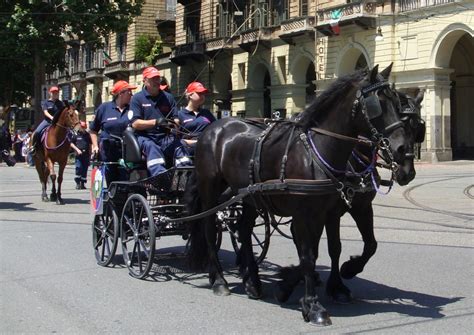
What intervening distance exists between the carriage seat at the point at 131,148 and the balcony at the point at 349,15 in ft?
101

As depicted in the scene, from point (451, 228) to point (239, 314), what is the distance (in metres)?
6.58

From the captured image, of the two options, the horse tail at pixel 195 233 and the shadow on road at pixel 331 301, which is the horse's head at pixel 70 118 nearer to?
the shadow on road at pixel 331 301

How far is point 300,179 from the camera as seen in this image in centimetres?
563

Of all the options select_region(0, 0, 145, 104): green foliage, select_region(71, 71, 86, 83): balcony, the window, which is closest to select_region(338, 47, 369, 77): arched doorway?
select_region(0, 0, 145, 104): green foliage

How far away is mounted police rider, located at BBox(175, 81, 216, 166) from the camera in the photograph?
7.83m

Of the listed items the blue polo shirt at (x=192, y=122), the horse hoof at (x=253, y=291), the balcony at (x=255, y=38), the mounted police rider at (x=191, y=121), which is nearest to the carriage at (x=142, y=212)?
the mounted police rider at (x=191, y=121)

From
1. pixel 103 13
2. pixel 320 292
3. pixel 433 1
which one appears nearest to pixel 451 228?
pixel 320 292

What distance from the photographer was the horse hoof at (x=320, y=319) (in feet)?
17.8

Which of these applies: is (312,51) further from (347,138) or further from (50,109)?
(347,138)

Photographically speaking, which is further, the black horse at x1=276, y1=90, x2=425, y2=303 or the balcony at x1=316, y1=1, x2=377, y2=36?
the balcony at x1=316, y1=1, x2=377, y2=36

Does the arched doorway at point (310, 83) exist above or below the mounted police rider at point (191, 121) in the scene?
above

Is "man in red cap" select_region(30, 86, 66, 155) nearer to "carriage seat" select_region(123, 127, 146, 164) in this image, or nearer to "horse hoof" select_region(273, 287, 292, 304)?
"carriage seat" select_region(123, 127, 146, 164)

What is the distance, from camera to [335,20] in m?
38.0

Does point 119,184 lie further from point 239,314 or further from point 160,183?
point 239,314
